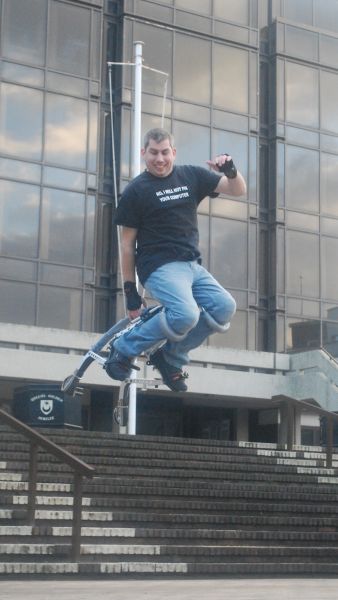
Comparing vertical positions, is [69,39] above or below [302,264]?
above

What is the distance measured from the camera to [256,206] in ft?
116

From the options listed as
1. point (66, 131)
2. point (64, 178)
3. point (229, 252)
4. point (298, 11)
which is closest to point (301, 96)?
point (298, 11)

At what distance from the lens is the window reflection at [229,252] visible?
112 feet

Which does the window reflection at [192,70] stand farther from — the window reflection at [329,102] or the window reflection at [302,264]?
the window reflection at [302,264]

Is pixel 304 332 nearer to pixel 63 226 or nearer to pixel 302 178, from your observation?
pixel 302 178

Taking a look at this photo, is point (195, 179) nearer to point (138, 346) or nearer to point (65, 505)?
point (138, 346)

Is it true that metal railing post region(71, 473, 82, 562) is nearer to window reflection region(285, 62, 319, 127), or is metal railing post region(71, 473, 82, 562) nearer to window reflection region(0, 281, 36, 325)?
window reflection region(0, 281, 36, 325)

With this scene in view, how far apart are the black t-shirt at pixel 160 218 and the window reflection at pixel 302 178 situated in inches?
1178

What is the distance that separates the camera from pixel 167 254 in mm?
6348

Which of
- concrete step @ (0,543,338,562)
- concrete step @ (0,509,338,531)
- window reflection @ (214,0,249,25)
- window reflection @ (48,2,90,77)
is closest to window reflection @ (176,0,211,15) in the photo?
window reflection @ (214,0,249,25)

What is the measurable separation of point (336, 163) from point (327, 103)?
6.82 ft

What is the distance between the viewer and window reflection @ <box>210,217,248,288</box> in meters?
34.2

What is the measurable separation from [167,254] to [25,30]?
27416 mm

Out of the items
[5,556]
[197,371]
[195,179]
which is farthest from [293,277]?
[195,179]
